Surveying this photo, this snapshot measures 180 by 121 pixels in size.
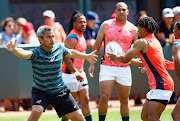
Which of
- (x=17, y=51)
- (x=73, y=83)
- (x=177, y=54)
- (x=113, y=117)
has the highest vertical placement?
(x=17, y=51)

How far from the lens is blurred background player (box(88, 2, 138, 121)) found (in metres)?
7.92

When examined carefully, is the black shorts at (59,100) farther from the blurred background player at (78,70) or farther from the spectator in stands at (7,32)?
the spectator in stands at (7,32)

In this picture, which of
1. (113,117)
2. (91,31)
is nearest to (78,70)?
(113,117)

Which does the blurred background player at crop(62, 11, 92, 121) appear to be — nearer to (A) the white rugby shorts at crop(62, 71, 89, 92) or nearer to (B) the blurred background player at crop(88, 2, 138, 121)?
(A) the white rugby shorts at crop(62, 71, 89, 92)

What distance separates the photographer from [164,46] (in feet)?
39.0

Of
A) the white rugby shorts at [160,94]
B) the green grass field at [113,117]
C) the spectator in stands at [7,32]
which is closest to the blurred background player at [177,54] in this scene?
the white rugby shorts at [160,94]

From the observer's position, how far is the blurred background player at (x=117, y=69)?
792 cm

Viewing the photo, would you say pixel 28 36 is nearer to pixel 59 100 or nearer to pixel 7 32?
pixel 7 32

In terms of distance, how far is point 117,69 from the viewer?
7957mm

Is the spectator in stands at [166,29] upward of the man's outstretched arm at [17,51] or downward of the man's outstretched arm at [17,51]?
downward

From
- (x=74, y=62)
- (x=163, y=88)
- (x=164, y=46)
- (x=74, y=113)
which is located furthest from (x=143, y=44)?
(x=164, y=46)

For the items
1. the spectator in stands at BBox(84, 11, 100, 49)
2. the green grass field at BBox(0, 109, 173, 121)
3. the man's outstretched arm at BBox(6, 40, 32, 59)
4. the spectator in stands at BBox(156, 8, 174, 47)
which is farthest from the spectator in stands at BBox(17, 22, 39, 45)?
the man's outstretched arm at BBox(6, 40, 32, 59)

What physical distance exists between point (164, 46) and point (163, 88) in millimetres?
5548

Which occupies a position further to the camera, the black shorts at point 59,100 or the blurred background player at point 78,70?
the blurred background player at point 78,70
